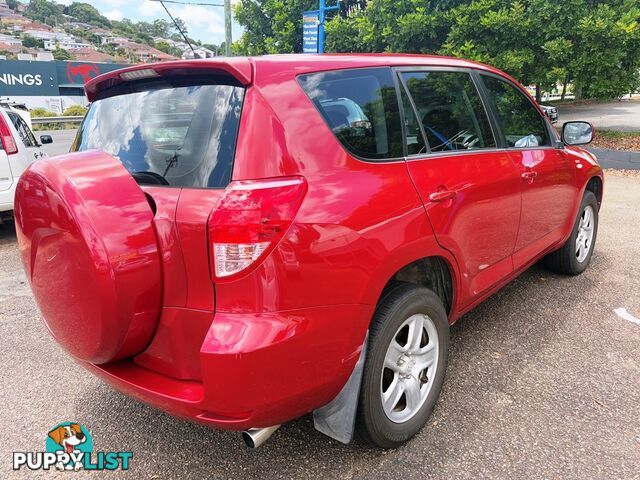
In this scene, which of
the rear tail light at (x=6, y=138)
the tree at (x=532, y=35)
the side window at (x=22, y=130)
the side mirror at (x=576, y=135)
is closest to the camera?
the side mirror at (x=576, y=135)

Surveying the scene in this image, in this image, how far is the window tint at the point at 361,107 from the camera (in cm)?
204

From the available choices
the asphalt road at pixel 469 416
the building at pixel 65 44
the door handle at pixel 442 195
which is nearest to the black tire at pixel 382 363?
the asphalt road at pixel 469 416

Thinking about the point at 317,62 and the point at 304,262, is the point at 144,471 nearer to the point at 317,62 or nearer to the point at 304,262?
the point at 304,262

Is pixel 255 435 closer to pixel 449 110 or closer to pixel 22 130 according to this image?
pixel 449 110

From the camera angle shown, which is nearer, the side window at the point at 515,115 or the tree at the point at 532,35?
the side window at the point at 515,115

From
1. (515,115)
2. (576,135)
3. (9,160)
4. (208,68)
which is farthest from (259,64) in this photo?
(9,160)

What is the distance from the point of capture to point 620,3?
10914mm

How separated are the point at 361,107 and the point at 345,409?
131cm

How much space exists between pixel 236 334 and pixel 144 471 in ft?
3.43

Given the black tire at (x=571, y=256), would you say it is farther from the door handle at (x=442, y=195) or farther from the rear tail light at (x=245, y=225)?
the rear tail light at (x=245, y=225)

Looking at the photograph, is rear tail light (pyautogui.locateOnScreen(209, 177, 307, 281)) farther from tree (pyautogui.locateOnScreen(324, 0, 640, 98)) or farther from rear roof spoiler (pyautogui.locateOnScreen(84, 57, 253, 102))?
tree (pyautogui.locateOnScreen(324, 0, 640, 98))

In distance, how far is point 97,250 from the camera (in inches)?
69.2

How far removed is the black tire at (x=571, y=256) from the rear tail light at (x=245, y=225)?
3.34 metres

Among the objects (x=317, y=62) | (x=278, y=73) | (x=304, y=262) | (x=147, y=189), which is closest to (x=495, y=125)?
(x=317, y=62)
